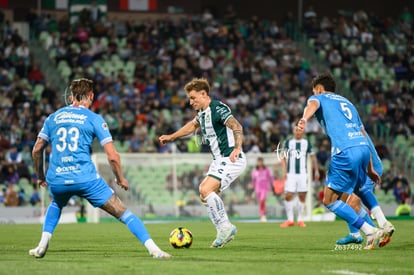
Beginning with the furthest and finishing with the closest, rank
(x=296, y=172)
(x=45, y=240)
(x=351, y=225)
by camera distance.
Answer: (x=296, y=172), (x=351, y=225), (x=45, y=240)

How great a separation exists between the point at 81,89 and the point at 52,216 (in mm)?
1652

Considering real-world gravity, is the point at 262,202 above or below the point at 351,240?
below

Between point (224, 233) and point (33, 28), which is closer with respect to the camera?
point (224, 233)

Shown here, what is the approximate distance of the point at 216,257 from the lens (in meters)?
12.1

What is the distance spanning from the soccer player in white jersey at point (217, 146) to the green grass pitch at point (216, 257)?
0.56 metres

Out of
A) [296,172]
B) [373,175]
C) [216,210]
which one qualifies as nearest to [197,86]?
[216,210]

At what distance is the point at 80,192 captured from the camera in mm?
11641

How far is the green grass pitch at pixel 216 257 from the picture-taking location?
10125 millimetres

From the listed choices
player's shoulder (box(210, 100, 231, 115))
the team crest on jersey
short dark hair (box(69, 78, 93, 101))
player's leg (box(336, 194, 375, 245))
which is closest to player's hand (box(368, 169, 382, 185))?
player's leg (box(336, 194, 375, 245))

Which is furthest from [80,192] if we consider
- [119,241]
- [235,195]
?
[235,195]

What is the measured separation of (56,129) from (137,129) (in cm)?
2183

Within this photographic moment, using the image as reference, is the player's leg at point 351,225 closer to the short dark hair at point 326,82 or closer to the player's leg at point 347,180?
the player's leg at point 347,180

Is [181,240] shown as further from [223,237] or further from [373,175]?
[373,175]

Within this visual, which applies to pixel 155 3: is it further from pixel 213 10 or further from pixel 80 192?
pixel 80 192
